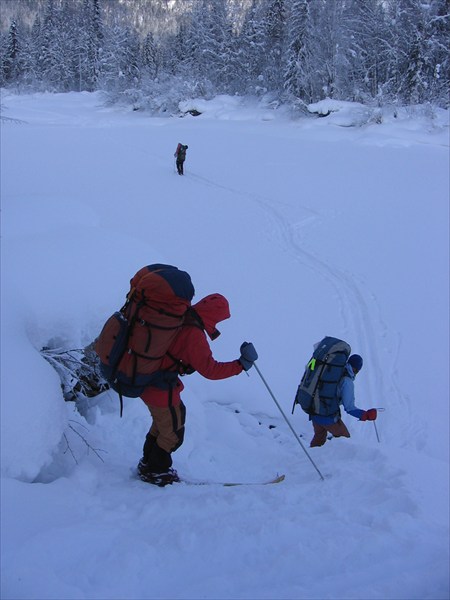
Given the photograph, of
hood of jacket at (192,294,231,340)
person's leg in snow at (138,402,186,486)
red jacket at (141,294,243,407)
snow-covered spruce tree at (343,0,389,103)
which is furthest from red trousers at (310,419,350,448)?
snow-covered spruce tree at (343,0,389,103)

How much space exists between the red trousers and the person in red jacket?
1630 mm

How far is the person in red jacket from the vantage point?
2.98 m

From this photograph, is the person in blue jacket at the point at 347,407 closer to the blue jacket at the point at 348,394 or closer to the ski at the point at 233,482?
the blue jacket at the point at 348,394

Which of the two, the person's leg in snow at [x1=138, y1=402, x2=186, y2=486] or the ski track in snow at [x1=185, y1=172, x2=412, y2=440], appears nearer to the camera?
the person's leg in snow at [x1=138, y1=402, x2=186, y2=486]

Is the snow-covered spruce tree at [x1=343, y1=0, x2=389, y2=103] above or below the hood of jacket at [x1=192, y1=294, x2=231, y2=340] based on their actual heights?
above

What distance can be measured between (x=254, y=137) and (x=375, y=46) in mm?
12746

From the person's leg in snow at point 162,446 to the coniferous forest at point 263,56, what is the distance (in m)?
25.1

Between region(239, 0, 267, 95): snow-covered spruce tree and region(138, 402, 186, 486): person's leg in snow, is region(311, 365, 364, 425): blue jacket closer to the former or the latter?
region(138, 402, 186, 486): person's leg in snow

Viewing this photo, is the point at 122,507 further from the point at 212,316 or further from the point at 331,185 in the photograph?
the point at 331,185

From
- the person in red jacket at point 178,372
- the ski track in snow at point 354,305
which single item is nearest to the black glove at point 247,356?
the person in red jacket at point 178,372

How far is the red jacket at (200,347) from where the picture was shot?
2.97m

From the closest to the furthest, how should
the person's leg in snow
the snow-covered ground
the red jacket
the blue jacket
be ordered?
the snow-covered ground
the red jacket
the person's leg in snow
the blue jacket

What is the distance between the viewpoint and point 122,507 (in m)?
3.12

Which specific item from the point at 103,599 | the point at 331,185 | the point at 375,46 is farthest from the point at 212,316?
the point at 375,46
